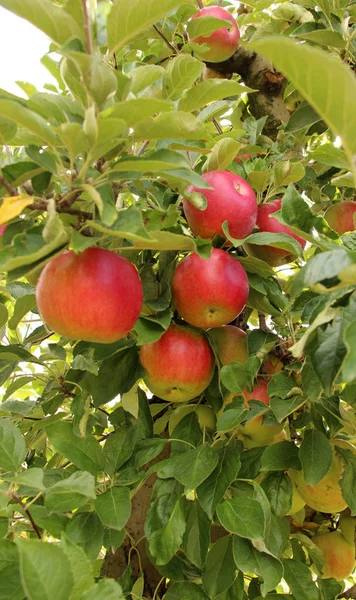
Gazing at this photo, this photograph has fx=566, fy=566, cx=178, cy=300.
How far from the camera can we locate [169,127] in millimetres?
780

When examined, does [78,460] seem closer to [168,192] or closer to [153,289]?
[153,289]

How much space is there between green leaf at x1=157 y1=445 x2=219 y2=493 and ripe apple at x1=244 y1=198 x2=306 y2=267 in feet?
1.31

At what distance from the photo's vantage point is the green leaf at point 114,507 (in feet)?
2.72

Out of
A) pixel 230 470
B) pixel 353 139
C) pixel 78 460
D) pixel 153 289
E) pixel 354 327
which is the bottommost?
pixel 230 470

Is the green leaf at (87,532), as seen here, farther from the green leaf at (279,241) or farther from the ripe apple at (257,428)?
the green leaf at (279,241)

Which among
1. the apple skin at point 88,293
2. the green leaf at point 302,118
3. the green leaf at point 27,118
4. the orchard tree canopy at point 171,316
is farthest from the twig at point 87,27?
the green leaf at point 302,118

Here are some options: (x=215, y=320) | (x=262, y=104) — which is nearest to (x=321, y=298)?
(x=215, y=320)

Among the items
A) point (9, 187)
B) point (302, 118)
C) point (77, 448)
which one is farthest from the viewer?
point (302, 118)

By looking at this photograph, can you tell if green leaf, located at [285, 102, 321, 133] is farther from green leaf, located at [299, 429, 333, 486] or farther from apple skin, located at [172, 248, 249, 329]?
green leaf, located at [299, 429, 333, 486]

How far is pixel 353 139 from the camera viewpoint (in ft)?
2.04

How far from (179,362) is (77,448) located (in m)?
0.23

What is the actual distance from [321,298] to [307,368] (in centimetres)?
15

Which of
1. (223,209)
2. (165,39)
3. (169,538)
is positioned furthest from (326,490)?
(165,39)

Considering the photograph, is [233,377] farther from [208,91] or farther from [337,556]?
[337,556]
